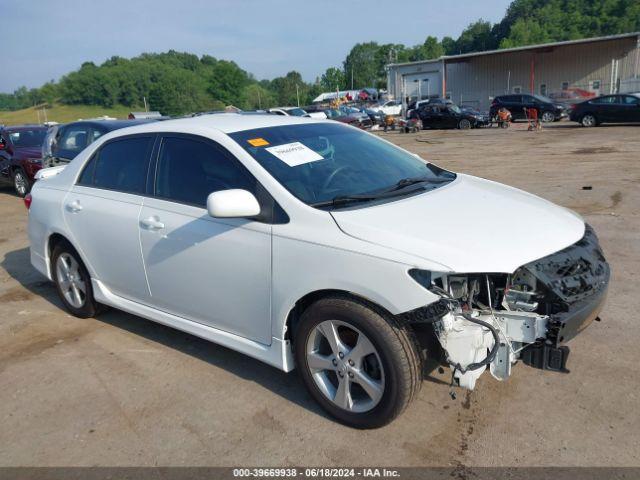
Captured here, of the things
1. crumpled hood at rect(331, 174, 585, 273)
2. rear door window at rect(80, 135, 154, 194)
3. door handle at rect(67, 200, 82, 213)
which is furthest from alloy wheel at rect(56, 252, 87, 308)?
crumpled hood at rect(331, 174, 585, 273)

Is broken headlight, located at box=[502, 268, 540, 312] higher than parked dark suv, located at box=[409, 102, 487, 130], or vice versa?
broken headlight, located at box=[502, 268, 540, 312]

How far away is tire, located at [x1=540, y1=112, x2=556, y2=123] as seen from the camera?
91.6 feet

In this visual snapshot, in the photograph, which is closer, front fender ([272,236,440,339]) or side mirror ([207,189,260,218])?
front fender ([272,236,440,339])

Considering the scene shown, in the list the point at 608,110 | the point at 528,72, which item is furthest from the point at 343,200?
the point at 528,72

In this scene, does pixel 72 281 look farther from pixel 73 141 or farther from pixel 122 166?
pixel 73 141

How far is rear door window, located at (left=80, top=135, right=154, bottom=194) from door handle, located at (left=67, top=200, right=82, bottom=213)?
183 mm

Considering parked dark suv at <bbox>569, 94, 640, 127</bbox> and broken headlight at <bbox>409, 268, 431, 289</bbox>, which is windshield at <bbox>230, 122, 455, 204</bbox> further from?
parked dark suv at <bbox>569, 94, 640, 127</bbox>

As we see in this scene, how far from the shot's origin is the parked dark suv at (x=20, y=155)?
1173 centimetres

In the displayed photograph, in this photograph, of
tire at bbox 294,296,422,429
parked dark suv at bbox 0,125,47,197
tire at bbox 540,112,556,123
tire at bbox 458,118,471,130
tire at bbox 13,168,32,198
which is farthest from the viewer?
tire at bbox 458,118,471,130

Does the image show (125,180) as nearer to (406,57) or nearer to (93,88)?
(93,88)

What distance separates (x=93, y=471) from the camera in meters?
2.84

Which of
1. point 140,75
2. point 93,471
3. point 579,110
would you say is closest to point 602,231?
point 93,471

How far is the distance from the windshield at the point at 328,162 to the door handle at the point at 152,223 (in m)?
0.78

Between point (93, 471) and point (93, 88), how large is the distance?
4767 inches
